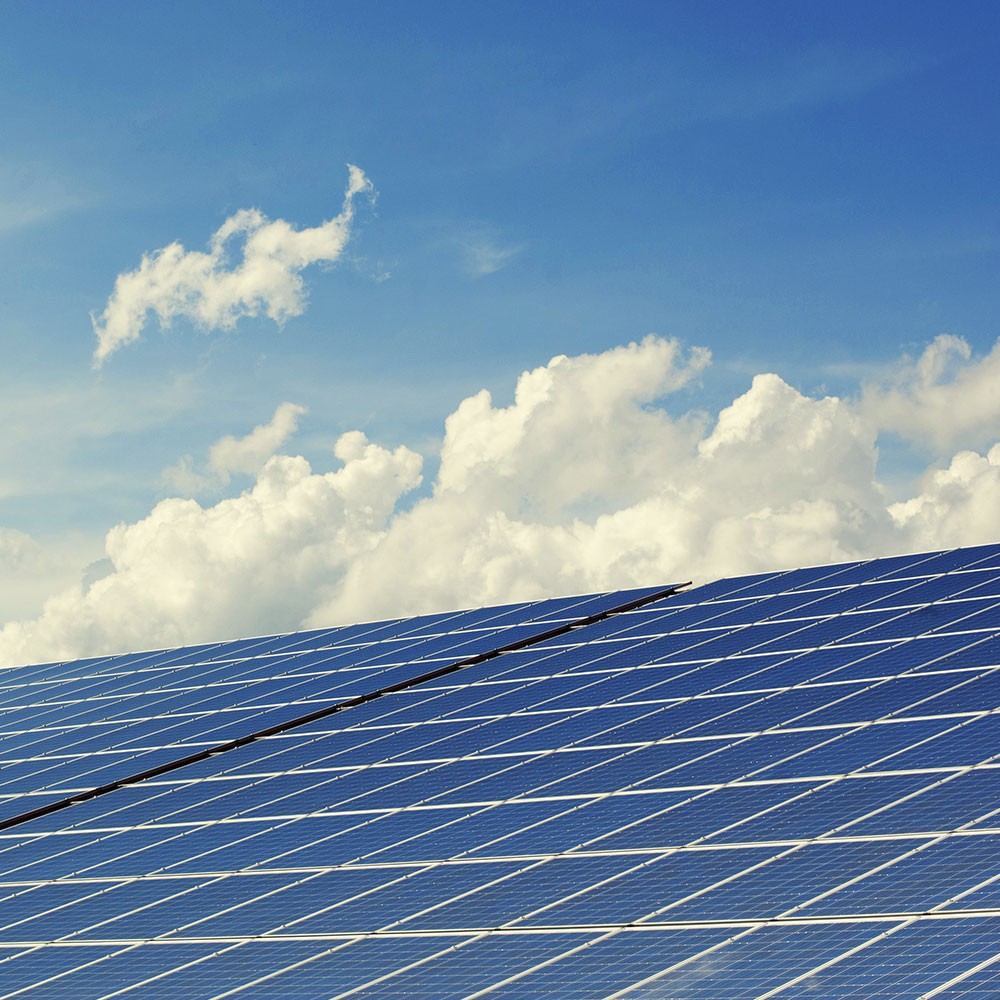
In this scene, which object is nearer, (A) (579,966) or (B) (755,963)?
(B) (755,963)

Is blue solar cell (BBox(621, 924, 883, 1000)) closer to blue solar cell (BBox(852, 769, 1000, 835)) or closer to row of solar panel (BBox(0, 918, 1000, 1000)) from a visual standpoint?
row of solar panel (BBox(0, 918, 1000, 1000))

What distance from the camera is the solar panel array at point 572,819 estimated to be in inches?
574

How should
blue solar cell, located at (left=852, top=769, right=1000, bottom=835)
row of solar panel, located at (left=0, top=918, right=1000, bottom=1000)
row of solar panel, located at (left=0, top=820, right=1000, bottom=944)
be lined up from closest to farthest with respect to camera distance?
row of solar panel, located at (left=0, top=918, right=1000, bottom=1000) → row of solar panel, located at (left=0, top=820, right=1000, bottom=944) → blue solar cell, located at (left=852, top=769, right=1000, bottom=835)

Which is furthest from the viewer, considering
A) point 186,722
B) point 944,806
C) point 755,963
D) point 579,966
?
point 186,722

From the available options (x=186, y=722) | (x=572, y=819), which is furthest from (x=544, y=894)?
(x=186, y=722)

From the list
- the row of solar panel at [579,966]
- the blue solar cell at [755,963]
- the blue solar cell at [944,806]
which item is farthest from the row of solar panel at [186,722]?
the blue solar cell at [755,963]

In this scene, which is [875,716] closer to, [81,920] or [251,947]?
[251,947]

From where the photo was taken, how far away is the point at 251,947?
1720 centimetres

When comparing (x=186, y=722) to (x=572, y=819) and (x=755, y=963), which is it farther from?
(x=755, y=963)

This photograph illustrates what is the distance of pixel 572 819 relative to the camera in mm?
19141

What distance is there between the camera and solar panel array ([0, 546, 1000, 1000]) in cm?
1459

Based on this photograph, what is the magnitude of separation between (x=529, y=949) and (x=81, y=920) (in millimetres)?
8371

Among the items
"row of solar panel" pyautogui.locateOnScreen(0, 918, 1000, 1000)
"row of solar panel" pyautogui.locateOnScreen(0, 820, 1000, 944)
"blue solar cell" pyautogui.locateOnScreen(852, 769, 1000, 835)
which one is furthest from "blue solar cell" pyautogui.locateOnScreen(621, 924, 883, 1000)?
"blue solar cell" pyautogui.locateOnScreen(852, 769, 1000, 835)

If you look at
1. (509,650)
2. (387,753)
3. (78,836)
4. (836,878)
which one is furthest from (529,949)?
(509,650)
